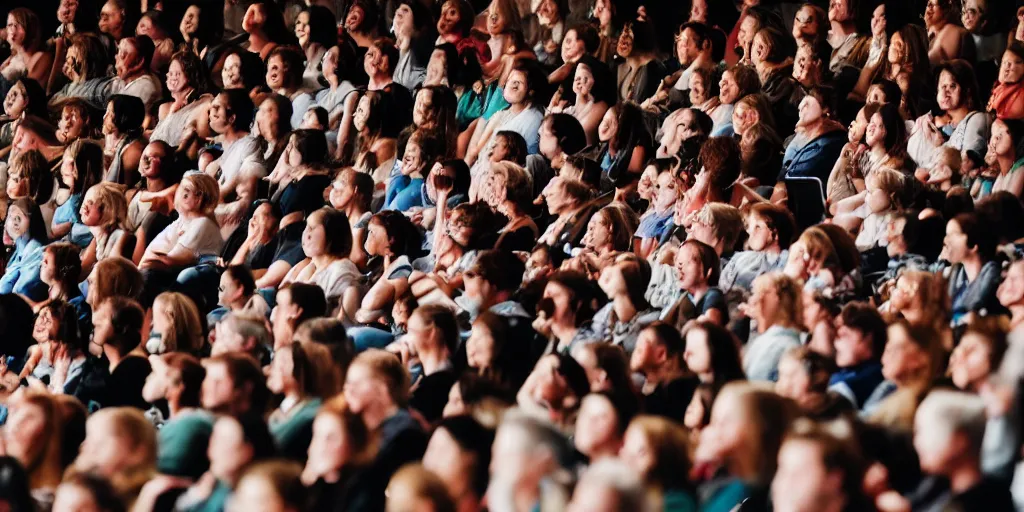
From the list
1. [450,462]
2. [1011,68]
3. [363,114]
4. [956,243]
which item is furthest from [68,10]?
[450,462]

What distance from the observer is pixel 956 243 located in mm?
6848

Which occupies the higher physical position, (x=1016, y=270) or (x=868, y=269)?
(x=1016, y=270)

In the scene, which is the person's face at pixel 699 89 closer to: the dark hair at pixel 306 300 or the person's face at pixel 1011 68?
the person's face at pixel 1011 68

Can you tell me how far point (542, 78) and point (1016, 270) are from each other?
3617 millimetres

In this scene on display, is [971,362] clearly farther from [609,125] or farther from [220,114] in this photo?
[220,114]

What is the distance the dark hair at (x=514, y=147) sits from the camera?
8.79 m

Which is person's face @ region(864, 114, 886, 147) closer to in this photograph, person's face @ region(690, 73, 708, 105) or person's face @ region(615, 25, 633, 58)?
person's face @ region(690, 73, 708, 105)

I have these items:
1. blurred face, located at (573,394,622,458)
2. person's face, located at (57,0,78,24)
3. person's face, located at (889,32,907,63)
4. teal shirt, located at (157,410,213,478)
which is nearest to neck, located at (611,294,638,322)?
blurred face, located at (573,394,622,458)

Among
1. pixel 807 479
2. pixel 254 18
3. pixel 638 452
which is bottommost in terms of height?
pixel 254 18

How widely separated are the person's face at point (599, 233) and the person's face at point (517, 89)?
1.71 meters

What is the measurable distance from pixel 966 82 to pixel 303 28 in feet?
13.3

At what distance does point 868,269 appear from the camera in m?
7.25

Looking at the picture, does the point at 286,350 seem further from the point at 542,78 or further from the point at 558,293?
the point at 542,78

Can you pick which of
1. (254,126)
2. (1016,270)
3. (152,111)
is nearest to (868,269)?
(1016,270)
